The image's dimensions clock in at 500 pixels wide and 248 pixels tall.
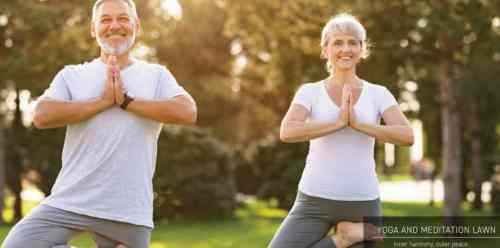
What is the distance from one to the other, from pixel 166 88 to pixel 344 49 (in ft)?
3.80

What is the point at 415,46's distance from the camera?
17.0 m

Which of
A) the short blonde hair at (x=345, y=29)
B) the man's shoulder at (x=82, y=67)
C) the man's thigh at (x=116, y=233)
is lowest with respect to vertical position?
the man's thigh at (x=116, y=233)

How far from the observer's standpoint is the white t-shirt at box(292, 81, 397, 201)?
556 cm

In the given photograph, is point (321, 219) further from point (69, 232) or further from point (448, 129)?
point (448, 129)

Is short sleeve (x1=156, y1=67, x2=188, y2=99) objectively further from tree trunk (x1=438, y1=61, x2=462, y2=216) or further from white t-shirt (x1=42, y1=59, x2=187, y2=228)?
tree trunk (x1=438, y1=61, x2=462, y2=216)

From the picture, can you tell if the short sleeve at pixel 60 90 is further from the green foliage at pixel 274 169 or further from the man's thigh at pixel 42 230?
the green foliage at pixel 274 169

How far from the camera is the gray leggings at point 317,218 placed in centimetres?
560

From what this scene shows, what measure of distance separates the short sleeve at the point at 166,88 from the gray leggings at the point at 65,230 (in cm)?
78

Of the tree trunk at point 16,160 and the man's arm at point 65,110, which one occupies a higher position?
the man's arm at point 65,110

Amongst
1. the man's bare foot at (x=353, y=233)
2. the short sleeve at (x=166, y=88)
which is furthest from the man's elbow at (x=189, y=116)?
the man's bare foot at (x=353, y=233)

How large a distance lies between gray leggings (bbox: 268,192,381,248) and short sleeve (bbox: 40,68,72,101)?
62.0 inches

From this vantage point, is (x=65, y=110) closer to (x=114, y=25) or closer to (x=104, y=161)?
(x=104, y=161)


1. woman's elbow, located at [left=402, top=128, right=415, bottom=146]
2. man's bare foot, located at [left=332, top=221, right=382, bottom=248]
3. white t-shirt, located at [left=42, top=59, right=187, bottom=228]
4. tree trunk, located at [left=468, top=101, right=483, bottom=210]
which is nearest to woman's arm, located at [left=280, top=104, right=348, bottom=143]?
woman's elbow, located at [left=402, top=128, right=415, bottom=146]

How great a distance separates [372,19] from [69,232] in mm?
11904
